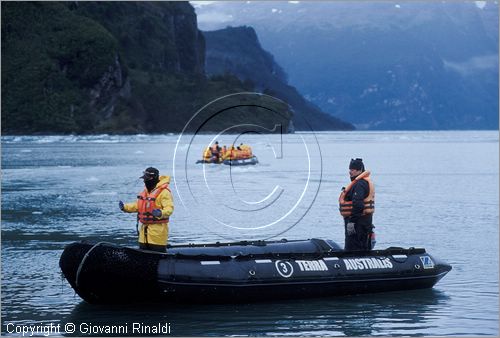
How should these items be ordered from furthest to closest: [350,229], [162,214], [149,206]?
[350,229] → [149,206] → [162,214]

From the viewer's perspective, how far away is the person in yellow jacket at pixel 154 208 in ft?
52.9

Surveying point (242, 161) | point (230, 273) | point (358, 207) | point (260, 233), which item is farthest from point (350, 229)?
point (242, 161)

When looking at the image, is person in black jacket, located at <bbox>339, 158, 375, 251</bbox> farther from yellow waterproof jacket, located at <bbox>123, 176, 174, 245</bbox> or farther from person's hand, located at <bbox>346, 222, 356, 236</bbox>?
yellow waterproof jacket, located at <bbox>123, 176, 174, 245</bbox>

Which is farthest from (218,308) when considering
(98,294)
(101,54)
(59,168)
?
(101,54)

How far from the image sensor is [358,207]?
1767 cm

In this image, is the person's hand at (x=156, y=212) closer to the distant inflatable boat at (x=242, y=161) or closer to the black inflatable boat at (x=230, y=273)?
the black inflatable boat at (x=230, y=273)

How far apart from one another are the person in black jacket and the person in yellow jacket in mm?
3973

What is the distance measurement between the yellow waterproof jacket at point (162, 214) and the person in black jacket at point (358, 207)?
393cm

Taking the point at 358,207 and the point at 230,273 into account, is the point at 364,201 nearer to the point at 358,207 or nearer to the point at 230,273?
the point at 358,207

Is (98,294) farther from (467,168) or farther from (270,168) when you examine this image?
(467,168)

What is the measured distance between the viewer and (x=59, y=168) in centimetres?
6300

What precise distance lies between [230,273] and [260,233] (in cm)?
1251

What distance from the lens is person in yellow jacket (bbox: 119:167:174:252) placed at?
16125 mm

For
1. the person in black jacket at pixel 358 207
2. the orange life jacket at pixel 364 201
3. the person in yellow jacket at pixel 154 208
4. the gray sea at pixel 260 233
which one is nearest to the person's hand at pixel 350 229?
the person in black jacket at pixel 358 207
